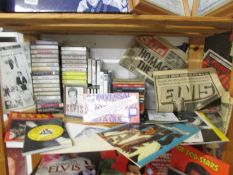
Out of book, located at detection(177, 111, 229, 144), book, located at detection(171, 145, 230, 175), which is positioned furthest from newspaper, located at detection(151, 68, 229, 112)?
book, located at detection(171, 145, 230, 175)

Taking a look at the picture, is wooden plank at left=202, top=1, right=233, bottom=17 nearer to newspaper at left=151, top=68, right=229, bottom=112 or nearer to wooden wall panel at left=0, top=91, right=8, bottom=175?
newspaper at left=151, top=68, right=229, bottom=112

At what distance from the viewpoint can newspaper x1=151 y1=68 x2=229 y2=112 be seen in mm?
882

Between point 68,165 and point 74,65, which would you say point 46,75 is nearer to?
point 74,65

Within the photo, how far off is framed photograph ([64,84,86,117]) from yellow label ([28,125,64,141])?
11cm

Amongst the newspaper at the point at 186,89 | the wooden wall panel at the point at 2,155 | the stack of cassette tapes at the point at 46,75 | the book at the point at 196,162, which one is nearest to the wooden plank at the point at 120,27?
the stack of cassette tapes at the point at 46,75

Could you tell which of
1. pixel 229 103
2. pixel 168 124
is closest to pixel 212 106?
pixel 229 103

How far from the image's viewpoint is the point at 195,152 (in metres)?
0.81

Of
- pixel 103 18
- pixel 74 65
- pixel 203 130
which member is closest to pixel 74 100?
pixel 74 65

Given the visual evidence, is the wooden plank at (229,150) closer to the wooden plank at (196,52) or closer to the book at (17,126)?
the wooden plank at (196,52)

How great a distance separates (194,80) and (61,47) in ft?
1.70

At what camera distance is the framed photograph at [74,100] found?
2.77 feet

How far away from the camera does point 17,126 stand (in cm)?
76

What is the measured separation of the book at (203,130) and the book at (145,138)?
0.02m

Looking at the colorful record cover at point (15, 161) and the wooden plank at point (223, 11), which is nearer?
the wooden plank at point (223, 11)
